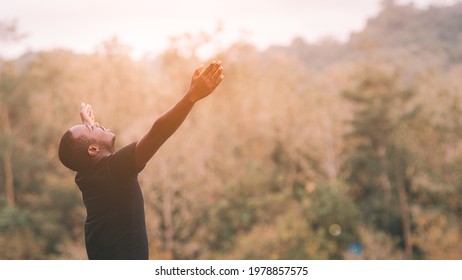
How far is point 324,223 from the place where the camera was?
51.6ft

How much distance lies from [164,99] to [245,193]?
4.57 m

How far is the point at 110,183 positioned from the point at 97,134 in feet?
0.55

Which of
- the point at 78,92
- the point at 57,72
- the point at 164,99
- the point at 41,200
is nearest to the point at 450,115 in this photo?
the point at 164,99

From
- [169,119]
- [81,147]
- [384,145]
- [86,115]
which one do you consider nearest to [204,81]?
[169,119]

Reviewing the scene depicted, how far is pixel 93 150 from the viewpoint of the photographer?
1.52 metres

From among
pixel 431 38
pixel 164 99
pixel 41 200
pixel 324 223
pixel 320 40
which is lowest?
pixel 324 223

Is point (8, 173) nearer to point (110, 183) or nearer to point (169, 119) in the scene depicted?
point (110, 183)

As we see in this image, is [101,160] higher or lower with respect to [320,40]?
lower

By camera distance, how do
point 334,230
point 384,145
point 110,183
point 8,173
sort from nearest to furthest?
point 110,183
point 334,230
point 384,145
point 8,173

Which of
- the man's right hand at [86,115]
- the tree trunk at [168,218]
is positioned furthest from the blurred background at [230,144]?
the man's right hand at [86,115]

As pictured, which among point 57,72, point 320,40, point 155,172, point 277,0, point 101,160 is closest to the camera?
point 101,160

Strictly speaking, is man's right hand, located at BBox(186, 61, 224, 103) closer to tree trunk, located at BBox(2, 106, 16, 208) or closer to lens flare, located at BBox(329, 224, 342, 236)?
lens flare, located at BBox(329, 224, 342, 236)

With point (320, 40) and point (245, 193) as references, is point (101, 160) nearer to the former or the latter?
point (245, 193)

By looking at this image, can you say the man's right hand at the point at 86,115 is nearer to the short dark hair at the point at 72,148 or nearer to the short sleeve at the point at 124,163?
the short dark hair at the point at 72,148
